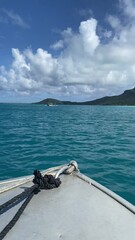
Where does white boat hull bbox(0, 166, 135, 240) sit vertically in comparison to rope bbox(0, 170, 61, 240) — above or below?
below

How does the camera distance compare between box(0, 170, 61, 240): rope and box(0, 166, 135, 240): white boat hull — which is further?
box(0, 170, 61, 240): rope

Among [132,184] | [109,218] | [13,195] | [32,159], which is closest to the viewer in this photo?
[109,218]

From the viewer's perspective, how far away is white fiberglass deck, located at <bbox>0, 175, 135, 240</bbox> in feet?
10.7

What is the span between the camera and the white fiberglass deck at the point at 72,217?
10.7 ft

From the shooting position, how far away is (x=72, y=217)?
145 inches

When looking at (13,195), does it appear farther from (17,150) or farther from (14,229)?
(17,150)

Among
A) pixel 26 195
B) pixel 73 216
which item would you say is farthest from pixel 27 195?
pixel 73 216

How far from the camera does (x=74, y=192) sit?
4.55m

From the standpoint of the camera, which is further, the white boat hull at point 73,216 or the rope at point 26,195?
the rope at point 26,195

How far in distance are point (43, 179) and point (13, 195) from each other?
0.62 m

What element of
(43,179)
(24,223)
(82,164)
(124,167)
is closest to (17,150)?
(82,164)

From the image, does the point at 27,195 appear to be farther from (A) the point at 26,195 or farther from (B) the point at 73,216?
(B) the point at 73,216

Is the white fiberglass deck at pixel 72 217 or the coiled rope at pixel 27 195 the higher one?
the coiled rope at pixel 27 195

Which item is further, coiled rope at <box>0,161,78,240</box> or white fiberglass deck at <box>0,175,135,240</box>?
coiled rope at <box>0,161,78,240</box>
